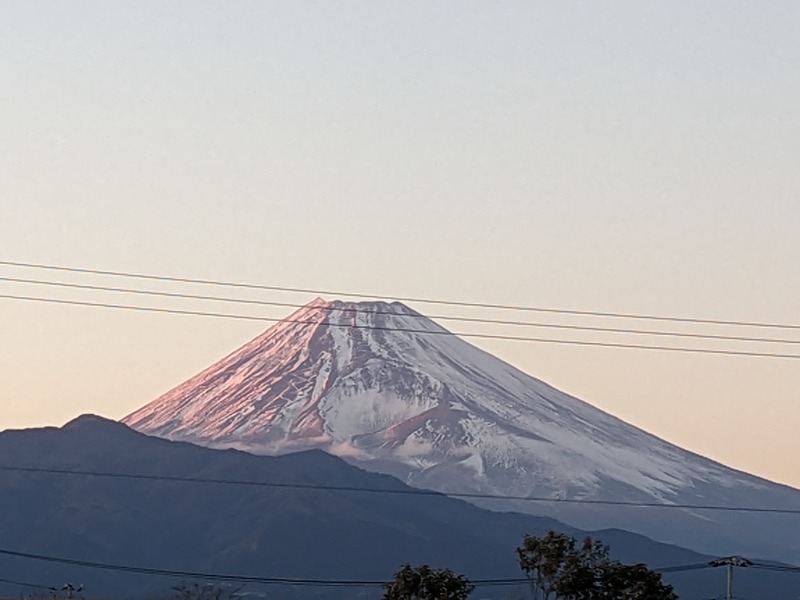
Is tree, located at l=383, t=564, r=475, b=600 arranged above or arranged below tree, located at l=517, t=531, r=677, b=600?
below

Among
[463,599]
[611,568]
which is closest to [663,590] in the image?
[611,568]

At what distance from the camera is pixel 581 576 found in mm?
74688

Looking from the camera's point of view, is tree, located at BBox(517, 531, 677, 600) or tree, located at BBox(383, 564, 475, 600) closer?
tree, located at BBox(383, 564, 475, 600)

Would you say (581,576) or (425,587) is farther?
(581,576)

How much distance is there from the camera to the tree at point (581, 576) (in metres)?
74.5

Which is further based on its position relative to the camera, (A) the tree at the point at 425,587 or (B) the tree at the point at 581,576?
(B) the tree at the point at 581,576

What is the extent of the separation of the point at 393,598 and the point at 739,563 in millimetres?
14163

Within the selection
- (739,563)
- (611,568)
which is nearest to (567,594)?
(611,568)

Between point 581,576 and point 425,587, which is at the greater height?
point 581,576

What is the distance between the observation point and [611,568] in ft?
250

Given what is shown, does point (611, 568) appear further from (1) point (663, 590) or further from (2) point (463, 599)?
(2) point (463, 599)

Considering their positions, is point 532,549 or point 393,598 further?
point 532,549

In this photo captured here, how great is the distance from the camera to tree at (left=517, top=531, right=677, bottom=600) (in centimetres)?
7450

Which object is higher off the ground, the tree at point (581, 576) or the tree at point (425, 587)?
the tree at point (581, 576)
